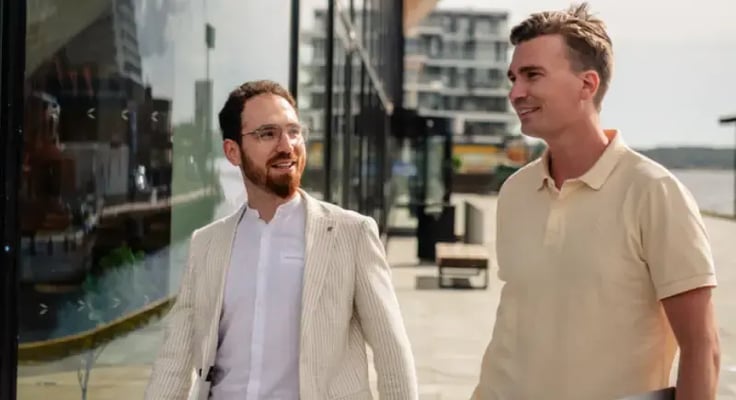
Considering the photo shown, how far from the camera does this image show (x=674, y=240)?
2.20m

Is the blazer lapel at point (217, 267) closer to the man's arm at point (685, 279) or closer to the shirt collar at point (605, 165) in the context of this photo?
the shirt collar at point (605, 165)

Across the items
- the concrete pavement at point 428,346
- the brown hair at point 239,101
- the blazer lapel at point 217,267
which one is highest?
the brown hair at point 239,101

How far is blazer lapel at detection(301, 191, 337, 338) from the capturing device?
248 cm

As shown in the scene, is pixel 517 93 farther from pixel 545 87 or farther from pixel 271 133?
pixel 271 133

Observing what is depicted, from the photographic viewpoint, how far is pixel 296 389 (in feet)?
8.09

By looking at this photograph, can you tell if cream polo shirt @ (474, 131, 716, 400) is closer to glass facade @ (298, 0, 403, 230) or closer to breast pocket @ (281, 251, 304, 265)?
breast pocket @ (281, 251, 304, 265)

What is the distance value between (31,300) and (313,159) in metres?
4.55

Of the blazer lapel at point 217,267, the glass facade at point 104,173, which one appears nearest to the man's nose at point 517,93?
the blazer lapel at point 217,267

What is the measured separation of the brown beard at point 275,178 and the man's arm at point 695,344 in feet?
2.73

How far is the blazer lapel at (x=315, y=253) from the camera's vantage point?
97.6 inches

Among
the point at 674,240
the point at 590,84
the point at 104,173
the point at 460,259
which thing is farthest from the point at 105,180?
the point at 460,259

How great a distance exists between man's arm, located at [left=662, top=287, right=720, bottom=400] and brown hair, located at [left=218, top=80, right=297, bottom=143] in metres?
0.96

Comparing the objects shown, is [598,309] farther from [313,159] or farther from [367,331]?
[313,159]

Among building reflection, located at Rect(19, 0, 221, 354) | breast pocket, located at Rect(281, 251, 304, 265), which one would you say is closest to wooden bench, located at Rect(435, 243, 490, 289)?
building reflection, located at Rect(19, 0, 221, 354)
